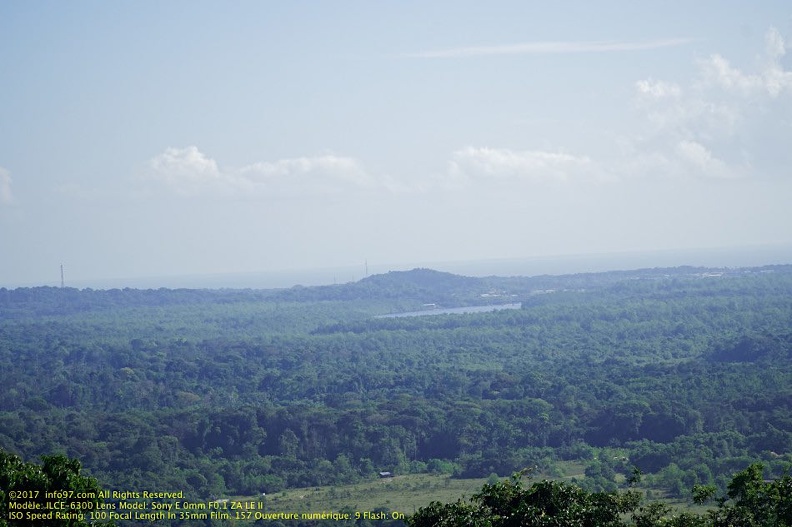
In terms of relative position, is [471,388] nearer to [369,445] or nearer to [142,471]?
[369,445]

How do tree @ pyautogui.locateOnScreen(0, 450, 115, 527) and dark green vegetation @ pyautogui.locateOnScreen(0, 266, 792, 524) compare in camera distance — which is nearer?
tree @ pyautogui.locateOnScreen(0, 450, 115, 527)

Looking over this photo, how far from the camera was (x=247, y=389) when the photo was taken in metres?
90.3

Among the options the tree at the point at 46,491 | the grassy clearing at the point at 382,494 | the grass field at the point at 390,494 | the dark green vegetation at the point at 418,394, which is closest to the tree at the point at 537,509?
the dark green vegetation at the point at 418,394

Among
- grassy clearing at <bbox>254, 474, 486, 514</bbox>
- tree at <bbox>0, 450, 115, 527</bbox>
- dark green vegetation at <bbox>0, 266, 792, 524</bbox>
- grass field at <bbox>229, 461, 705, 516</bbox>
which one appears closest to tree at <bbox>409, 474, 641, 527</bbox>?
dark green vegetation at <bbox>0, 266, 792, 524</bbox>

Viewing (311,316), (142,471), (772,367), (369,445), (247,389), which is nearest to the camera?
(142,471)

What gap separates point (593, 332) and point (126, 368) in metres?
49.9

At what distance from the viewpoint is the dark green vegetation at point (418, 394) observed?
54438 millimetres

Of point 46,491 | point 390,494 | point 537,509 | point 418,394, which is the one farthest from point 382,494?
point 418,394

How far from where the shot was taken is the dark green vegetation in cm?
5444

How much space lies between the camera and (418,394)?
268 ft

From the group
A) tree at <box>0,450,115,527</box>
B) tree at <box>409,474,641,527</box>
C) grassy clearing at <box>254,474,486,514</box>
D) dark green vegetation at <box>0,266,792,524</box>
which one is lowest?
grassy clearing at <box>254,474,486,514</box>

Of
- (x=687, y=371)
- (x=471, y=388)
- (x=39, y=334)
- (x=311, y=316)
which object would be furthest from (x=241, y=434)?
(x=311, y=316)

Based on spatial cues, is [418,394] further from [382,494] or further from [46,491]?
[46,491]

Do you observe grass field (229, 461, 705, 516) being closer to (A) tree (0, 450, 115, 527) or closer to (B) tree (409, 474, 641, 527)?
(B) tree (409, 474, 641, 527)
